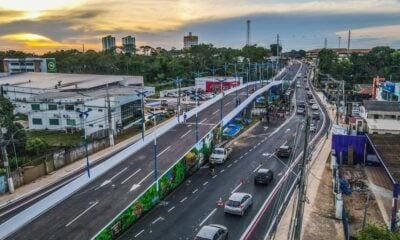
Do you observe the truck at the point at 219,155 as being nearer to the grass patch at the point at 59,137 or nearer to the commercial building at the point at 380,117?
the commercial building at the point at 380,117

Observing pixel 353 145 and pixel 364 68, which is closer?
pixel 353 145

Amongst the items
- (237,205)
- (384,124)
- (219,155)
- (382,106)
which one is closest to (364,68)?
(382,106)

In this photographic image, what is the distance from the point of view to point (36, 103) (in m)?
60.7

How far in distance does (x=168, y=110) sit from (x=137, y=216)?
48.2 metres

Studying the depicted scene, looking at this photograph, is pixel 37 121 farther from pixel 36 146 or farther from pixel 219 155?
pixel 219 155

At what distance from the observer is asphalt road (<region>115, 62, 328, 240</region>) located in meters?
24.2

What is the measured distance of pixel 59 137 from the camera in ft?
177

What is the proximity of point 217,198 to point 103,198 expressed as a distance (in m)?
8.95

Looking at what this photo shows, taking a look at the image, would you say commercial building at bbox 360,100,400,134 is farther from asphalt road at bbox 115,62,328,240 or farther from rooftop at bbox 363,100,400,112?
asphalt road at bbox 115,62,328,240

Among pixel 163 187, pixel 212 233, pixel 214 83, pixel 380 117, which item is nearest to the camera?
pixel 212 233

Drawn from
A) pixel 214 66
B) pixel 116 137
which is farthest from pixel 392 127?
pixel 214 66

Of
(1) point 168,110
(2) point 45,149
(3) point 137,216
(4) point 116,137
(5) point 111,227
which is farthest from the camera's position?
(1) point 168,110

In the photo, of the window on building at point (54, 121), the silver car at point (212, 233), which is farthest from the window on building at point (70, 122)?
the silver car at point (212, 233)

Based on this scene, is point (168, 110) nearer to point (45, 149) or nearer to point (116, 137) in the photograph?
point (116, 137)
